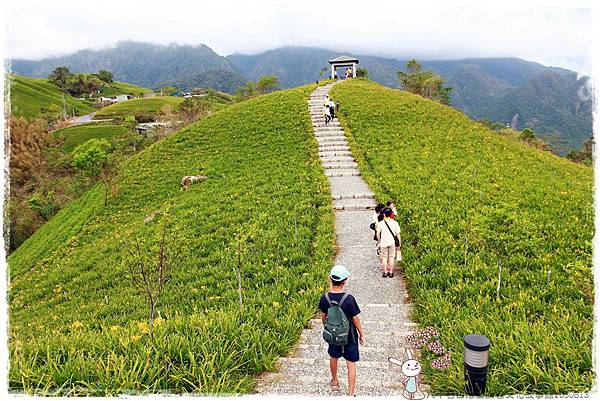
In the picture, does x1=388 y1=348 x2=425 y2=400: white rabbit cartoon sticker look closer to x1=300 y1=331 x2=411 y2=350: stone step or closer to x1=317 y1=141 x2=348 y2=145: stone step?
x1=300 y1=331 x2=411 y2=350: stone step

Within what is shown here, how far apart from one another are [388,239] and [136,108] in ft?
293

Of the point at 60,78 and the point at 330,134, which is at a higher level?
the point at 60,78

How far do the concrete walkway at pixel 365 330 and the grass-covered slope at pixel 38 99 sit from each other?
86.7m

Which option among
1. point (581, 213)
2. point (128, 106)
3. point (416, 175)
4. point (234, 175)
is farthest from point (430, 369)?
point (128, 106)

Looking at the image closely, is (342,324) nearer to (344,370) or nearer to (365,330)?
(344,370)

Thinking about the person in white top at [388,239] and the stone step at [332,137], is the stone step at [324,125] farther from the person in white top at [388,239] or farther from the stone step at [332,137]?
the person in white top at [388,239]

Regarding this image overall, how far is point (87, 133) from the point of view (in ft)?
217

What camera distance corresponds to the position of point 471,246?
29.1ft

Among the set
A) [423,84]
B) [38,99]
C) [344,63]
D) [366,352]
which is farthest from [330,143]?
[38,99]

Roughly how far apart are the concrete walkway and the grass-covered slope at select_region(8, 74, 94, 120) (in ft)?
284

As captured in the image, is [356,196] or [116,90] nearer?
[356,196]

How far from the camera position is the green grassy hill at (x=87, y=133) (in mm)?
63000

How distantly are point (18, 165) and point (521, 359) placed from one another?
54.6 metres

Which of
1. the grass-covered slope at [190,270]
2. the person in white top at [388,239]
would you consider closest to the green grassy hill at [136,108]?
the grass-covered slope at [190,270]
